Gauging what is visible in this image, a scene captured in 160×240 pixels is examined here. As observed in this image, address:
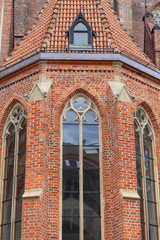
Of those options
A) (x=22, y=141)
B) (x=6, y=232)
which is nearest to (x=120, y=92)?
Answer: (x=22, y=141)

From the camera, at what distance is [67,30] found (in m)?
17.8

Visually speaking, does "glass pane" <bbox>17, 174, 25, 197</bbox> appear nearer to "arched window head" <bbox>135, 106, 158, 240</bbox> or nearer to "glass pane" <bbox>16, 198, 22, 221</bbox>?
"glass pane" <bbox>16, 198, 22, 221</bbox>

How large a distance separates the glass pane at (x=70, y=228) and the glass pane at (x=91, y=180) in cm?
100

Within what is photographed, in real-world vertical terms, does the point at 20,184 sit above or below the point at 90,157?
below

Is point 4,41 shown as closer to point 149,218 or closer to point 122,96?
point 122,96

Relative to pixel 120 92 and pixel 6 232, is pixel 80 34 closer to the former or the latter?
pixel 120 92

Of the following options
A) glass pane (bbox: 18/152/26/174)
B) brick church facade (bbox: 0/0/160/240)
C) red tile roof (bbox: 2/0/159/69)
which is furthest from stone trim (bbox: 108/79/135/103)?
glass pane (bbox: 18/152/26/174)

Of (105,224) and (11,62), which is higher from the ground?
(11,62)

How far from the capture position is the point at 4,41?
19.3 m

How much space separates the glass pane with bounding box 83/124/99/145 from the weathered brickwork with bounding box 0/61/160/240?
274 millimetres

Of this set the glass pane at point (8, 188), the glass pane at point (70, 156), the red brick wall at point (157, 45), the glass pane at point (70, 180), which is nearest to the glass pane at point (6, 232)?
the glass pane at point (8, 188)

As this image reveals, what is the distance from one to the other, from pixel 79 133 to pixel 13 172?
7.51 feet

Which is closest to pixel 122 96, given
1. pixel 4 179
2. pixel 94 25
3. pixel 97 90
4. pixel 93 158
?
pixel 97 90

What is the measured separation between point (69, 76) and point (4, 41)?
3869mm
